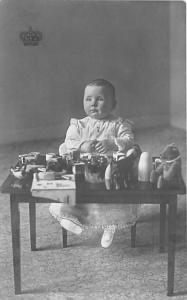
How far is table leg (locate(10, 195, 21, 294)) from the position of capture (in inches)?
48.6

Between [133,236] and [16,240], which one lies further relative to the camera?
[133,236]

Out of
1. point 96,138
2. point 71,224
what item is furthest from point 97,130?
point 71,224

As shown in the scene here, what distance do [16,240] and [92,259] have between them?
0.20 m

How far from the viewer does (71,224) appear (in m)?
1.32

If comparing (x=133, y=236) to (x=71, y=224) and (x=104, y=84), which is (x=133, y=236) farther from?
(x=104, y=84)

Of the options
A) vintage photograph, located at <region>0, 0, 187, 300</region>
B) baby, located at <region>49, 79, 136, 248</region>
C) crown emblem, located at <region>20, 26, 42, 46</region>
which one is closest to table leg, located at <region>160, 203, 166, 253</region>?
vintage photograph, located at <region>0, 0, 187, 300</region>

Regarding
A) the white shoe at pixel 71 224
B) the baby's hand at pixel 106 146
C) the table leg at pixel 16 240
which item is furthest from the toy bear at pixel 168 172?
the table leg at pixel 16 240

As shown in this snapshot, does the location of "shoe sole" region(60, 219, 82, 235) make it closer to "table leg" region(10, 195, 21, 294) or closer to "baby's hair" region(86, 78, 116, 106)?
"table leg" region(10, 195, 21, 294)

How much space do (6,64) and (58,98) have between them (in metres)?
0.14

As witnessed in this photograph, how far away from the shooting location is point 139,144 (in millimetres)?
1266

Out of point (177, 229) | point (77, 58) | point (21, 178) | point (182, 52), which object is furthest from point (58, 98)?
point (177, 229)

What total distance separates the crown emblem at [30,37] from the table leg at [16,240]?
1.19 feet

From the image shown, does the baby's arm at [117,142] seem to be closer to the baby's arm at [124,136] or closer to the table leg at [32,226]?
the baby's arm at [124,136]

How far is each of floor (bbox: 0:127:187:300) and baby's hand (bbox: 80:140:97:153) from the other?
68 mm
